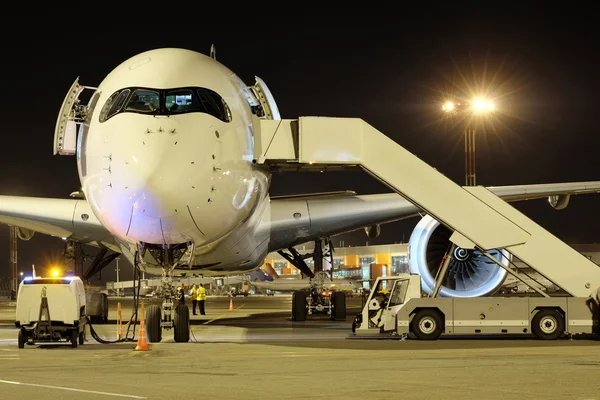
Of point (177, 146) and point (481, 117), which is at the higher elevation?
point (481, 117)

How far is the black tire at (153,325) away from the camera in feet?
53.7

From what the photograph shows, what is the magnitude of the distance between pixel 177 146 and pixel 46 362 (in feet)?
12.4

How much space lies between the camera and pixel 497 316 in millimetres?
17094

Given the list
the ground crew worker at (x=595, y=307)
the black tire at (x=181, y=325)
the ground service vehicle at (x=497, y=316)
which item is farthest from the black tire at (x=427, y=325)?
the black tire at (x=181, y=325)

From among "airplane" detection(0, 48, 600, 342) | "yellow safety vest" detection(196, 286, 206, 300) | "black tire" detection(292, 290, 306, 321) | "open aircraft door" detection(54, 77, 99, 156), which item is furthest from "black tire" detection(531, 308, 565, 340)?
"yellow safety vest" detection(196, 286, 206, 300)

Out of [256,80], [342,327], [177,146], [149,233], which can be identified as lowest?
[342,327]

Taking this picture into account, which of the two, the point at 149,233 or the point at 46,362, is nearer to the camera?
the point at 46,362

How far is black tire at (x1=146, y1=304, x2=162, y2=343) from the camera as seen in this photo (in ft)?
53.7

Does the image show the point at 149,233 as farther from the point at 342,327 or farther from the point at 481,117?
the point at 481,117

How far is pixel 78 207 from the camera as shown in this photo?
20.2 meters

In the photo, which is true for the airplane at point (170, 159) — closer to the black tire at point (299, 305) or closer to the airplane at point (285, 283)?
the black tire at point (299, 305)

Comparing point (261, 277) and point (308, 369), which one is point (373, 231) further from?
point (261, 277)

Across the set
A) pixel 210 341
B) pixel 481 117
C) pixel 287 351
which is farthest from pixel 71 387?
pixel 481 117

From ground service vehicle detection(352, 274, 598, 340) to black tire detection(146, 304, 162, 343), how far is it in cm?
437
